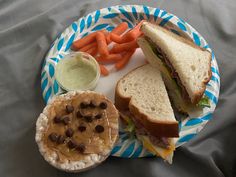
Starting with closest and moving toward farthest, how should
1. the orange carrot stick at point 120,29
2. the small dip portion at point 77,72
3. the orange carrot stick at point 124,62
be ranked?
the small dip portion at point 77,72 → the orange carrot stick at point 124,62 → the orange carrot stick at point 120,29

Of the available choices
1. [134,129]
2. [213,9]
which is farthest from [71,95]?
[213,9]

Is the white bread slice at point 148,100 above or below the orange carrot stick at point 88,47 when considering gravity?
below

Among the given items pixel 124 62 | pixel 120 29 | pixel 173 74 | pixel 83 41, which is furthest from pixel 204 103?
pixel 83 41

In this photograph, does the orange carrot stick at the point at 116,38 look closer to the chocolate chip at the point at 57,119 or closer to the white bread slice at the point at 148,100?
the white bread slice at the point at 148,100

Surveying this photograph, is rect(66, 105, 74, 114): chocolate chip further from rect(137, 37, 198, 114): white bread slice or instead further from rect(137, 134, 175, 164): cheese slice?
rect(137, 37, 198, 114): white bread slice

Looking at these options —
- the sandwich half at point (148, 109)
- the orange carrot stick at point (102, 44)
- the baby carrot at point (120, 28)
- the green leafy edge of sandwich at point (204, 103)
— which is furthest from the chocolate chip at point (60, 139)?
the baby carrot at point (120, 28)

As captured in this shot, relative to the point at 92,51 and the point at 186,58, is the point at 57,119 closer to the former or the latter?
the point at 92,51

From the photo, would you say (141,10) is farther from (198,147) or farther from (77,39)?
(198,147)

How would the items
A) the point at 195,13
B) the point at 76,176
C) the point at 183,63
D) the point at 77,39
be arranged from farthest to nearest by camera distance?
the point at 195,13 → the point at 77,39 → the point at 183,63 → the point at 76,176

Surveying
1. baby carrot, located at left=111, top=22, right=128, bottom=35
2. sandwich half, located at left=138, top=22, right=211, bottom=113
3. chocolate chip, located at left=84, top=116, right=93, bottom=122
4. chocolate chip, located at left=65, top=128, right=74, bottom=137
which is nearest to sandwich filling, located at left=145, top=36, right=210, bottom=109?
sandwich half, located at left=138, top=22, right=211, bottom=113
